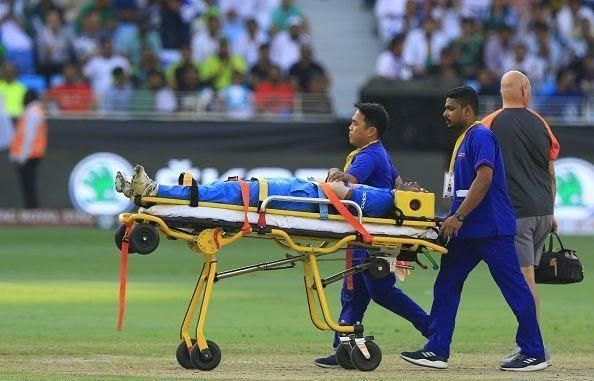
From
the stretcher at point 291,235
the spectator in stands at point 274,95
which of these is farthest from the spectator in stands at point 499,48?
the stretcher at point 291,235

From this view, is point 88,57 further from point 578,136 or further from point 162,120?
point 578,136

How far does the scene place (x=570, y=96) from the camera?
29.4 metres

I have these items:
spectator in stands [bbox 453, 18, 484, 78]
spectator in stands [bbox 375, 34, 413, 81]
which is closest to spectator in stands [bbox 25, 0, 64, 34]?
spectator in stands [bbox 375, 34, 413, 81]

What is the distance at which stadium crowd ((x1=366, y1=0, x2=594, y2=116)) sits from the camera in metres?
29.8

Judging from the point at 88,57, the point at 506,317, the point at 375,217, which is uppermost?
the point at 88,57

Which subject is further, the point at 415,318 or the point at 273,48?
the point at 273,48

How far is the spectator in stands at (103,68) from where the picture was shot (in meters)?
29.1

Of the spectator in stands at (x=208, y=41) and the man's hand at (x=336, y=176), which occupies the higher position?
the spectator in stands at (x=208, y=41)

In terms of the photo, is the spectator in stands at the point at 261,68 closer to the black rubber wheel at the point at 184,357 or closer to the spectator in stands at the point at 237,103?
the spectator in stands at the point at 237,103

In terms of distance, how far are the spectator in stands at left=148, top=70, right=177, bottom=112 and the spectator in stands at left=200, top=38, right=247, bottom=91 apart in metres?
1.05

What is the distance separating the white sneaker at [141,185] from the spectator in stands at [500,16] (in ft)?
73.1

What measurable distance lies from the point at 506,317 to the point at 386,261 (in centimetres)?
511

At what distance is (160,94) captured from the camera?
1119 inches

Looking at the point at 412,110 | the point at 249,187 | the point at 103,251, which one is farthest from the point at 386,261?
the point at 412,110
